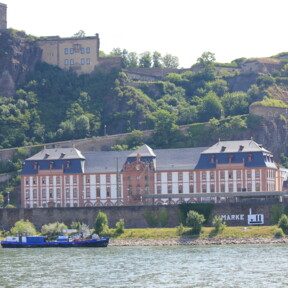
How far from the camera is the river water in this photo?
78500 millimetres

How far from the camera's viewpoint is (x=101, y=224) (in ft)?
407

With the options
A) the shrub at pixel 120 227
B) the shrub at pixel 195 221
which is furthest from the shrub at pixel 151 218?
the shrub at pixel 195 221

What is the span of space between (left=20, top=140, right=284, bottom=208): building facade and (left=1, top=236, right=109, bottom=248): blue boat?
22.9 m

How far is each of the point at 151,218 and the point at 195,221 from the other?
1012 centimetres

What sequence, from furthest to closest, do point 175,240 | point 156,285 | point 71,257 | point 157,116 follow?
1. point 157,116
2. point 175,240
3. point 71,257
4. point 156,285

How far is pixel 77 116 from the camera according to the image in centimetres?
17938

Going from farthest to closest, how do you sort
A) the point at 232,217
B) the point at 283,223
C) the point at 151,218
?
the point at 151,218, the point at 232,217, the point at 283,223

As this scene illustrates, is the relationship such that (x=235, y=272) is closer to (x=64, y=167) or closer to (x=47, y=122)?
(x=64, y=167)

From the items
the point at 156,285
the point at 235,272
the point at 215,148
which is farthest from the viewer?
the point at 215,148

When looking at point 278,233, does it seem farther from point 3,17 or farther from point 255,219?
point 3,17

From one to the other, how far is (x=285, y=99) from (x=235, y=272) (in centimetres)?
10605

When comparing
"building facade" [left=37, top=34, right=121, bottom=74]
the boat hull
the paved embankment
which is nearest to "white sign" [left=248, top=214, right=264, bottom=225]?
the paved embankment

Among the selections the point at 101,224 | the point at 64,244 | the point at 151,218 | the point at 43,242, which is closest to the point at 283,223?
the point at 151,218

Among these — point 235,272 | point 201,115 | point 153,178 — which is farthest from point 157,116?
point 235,272
